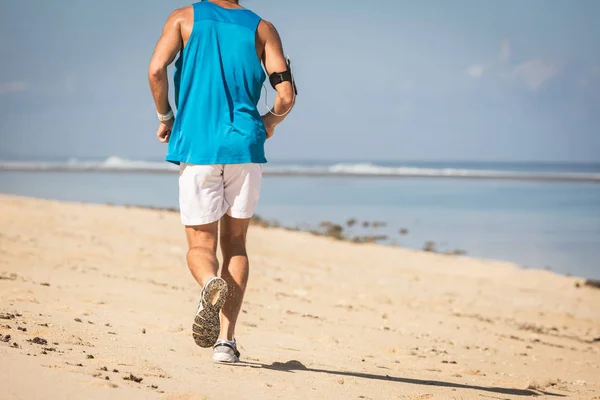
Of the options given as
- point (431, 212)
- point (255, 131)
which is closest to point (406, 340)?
point (255, 131)

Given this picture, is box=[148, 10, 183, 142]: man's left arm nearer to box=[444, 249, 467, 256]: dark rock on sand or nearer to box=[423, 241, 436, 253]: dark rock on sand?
box=[444, 249, 467, 256]: dark rock on sand

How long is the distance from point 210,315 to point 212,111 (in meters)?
1.06

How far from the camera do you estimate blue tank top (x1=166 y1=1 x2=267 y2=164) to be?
4215mm

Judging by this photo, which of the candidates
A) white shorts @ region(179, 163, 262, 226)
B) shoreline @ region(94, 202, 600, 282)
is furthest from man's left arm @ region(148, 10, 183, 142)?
shoreline @ region(94, 202, 600, 282)

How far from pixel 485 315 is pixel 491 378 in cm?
329

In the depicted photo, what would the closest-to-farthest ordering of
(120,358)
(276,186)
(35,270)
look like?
1. (120,358)
2. (35,270)
3. (276,186)

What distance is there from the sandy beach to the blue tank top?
1.13m

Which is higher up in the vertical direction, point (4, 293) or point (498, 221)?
point (498, 221)

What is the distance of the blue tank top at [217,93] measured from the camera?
421cm

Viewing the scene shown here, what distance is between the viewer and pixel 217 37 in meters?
4.24

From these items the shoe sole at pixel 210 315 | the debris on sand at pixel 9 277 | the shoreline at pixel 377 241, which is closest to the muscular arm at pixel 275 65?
the shoe sole at pixel 210 315

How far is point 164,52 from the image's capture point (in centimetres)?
422

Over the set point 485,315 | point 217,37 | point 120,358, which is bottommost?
point 120,358

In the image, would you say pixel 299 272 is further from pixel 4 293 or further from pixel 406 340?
pixel 4 293
